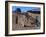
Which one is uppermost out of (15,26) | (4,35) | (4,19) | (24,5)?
(24,5)

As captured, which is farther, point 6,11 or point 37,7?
point 37,7

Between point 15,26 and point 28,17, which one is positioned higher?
point 28,17

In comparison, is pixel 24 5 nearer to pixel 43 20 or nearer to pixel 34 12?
pixel 34 12

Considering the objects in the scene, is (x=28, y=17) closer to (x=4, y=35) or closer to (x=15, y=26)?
(x=15, y=26)

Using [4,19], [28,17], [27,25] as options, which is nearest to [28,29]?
[27,25]

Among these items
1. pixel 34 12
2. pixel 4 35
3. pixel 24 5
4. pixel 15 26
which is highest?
pixel 24 5

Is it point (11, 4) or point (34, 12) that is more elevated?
point (11, 4)

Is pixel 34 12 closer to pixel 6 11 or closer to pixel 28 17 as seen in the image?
pixel 28 17
